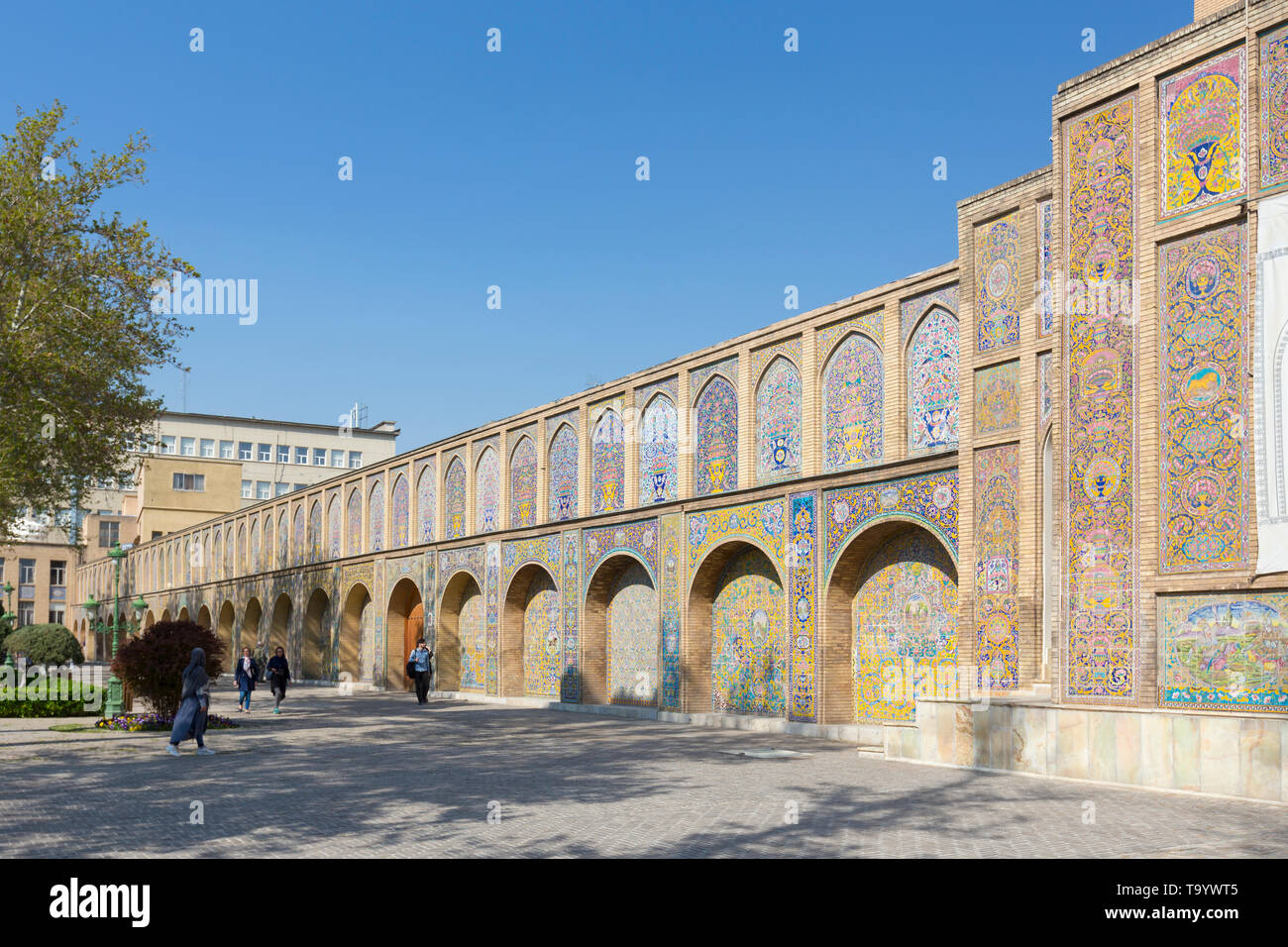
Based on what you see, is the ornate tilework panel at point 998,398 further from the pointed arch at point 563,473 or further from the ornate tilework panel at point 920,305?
the pointed arch at point 563,473

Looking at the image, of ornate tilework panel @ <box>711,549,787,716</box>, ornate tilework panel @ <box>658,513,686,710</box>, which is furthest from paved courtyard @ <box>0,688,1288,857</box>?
ornate tilework panel @ <box>658,513,686,710</box>

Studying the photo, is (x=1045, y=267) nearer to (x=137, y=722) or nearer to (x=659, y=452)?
(x=659, y=452)

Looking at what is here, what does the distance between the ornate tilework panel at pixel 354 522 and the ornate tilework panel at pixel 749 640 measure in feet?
60.0

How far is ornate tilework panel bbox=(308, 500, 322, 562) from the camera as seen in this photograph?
39.8 m

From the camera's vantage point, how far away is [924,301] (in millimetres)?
17156

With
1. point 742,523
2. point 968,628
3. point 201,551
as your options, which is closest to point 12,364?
point 742,523

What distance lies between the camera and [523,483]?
27.8 meters

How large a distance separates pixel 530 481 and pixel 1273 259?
1834cm

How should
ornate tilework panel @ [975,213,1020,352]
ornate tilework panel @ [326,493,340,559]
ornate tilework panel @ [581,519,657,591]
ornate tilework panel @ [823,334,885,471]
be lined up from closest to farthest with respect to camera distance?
ornate tilework panel @ [975,213,1020,352] < ornate tilework panel @ [823,334,885,471] < ornate tilework panel @ [581,519,657,591] < ornate tilework panel @ [326,493,340,559]

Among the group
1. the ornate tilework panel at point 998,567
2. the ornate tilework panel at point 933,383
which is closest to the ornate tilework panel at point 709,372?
the ornate tilework panel at point 933,383

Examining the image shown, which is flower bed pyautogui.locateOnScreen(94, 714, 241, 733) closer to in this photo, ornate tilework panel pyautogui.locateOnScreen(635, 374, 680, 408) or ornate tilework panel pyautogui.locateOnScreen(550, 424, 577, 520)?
ornate tilework panel pyautogui.locateOnScreen(550, 424, 577, 520)

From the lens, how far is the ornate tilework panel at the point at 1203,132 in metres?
11.8

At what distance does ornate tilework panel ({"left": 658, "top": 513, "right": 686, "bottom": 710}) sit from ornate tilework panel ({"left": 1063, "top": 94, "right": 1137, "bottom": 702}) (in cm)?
953

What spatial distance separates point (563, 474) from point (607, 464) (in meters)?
2.03
